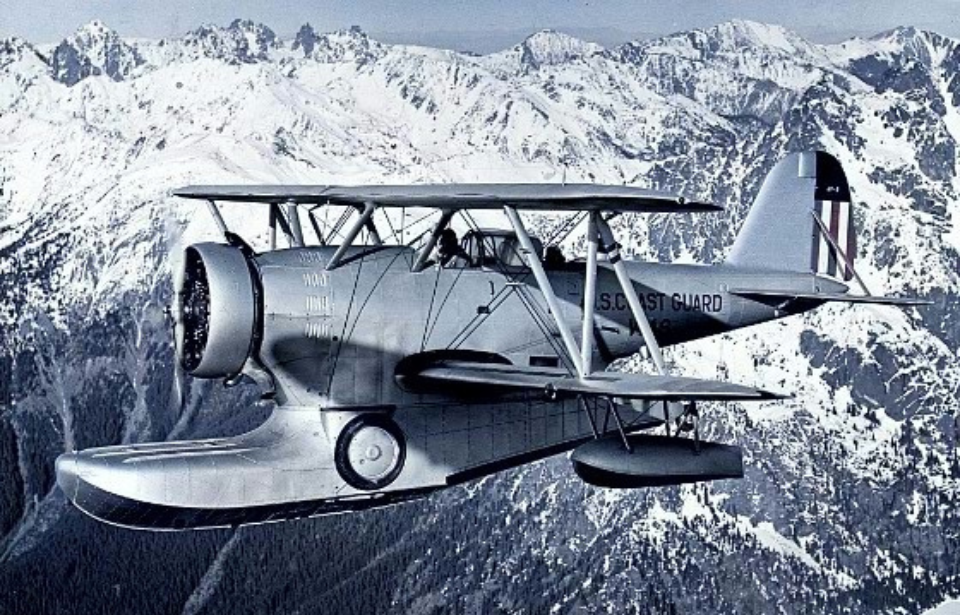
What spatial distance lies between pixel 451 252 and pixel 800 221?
1178 centimetres

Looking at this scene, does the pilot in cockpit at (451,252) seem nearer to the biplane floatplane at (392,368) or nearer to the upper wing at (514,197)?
the biplane floatplane at (392,368)

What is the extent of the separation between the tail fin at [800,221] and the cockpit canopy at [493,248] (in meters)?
8.32

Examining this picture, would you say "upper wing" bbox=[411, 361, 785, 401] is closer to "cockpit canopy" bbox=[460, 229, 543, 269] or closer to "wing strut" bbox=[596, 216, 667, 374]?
"wing strut" bbox=[596, 216, 667, 374]

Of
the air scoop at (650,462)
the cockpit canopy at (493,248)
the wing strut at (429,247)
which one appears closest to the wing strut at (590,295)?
the air scoop at (650,462)

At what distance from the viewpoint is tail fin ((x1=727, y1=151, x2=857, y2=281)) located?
35.8 metres

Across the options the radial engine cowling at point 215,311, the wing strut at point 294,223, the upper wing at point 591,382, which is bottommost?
the upper wing at point 591,382

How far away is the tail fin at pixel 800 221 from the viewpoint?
35750 mm

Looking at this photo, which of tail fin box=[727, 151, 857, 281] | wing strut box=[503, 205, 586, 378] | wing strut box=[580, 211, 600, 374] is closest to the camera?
wing strut box=[580, 211, 600, 374]

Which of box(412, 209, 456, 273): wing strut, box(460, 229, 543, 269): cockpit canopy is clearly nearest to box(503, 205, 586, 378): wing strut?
box(412, 209, 456, 273): wing strut

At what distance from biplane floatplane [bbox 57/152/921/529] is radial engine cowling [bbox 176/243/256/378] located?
0.10ft

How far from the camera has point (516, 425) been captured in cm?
2909

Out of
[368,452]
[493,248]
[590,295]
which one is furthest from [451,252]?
[368,452]

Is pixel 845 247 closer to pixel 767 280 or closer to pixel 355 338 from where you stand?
pixel 767 280

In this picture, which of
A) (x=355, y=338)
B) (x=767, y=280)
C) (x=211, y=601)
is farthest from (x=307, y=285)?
(x=211, y=601)
